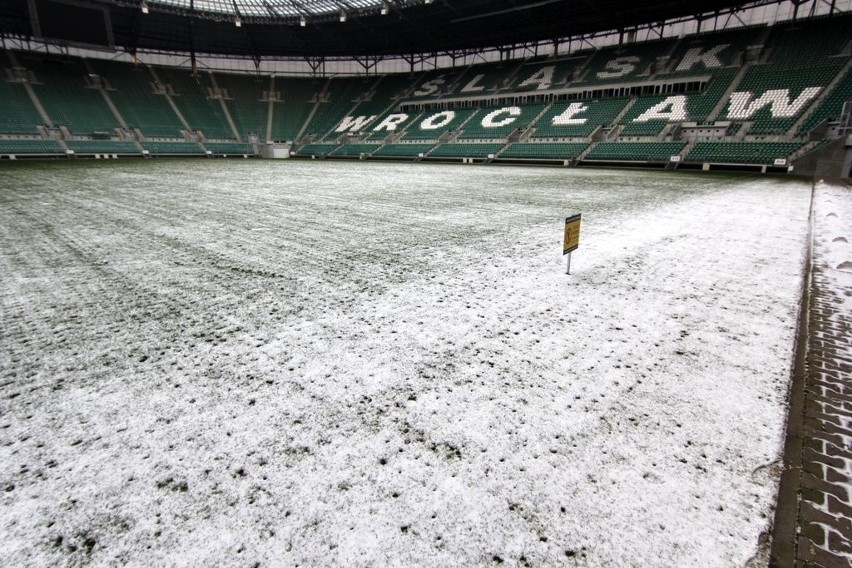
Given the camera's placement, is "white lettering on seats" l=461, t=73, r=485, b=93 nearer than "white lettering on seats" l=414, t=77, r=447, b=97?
Yes

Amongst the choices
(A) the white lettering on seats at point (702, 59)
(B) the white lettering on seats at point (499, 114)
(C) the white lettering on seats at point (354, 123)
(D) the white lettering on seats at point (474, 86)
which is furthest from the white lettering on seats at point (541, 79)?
(C) the white lettering on seats at point (354, 123)

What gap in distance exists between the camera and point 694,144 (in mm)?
27344

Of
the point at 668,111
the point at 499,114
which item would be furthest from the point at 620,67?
the point at 499,114

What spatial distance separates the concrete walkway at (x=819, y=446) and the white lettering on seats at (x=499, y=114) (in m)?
37.5

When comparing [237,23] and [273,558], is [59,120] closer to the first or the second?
[237,23]

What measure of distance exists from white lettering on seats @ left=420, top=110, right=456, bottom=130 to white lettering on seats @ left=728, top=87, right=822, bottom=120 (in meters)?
24.7

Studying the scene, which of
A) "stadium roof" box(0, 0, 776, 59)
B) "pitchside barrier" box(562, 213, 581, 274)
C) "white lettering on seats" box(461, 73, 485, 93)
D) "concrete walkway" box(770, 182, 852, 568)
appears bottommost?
"concrete walkway" box(770, 182, 852, 568)

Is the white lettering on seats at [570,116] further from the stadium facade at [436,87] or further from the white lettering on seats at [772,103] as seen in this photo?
the white lettering on seats at [772,103]

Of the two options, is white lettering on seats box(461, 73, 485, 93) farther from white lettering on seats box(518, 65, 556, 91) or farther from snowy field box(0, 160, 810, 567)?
snowy field box(0, 160, 810, 567)

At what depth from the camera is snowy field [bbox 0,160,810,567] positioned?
73.7 inches

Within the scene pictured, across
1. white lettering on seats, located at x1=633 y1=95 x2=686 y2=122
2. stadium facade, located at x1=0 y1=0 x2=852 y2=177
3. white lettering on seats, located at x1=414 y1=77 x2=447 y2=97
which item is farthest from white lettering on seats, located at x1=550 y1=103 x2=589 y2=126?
white lettering on seats, located at x1=414 y1=77 x2=447 y2=97

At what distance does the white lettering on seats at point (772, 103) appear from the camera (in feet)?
83.8

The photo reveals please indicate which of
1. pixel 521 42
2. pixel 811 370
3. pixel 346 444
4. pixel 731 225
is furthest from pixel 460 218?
pixel 521 42

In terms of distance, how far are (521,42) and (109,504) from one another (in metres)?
52.8
